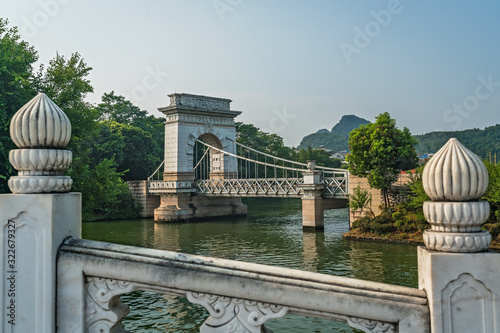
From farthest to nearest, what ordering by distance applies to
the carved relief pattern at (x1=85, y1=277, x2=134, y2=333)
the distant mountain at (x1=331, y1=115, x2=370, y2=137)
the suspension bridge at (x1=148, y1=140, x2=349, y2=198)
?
the distant mountain at (x1=331, y1=115, x2=370, y2=137) < the suspension bridge at (x1=148, y1=140, x2=349, y2=198) < the carved relief pattern at (x1=85, y1=277, x2=134, y2=333)

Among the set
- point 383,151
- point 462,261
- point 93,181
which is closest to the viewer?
point 462,261

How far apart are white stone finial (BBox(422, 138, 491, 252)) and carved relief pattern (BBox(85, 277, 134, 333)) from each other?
5.48ft

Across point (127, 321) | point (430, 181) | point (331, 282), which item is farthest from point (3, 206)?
point (127, 321)

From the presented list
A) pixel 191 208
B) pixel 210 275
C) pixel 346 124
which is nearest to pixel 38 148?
pixel 210 275

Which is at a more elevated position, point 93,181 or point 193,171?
point 193,171

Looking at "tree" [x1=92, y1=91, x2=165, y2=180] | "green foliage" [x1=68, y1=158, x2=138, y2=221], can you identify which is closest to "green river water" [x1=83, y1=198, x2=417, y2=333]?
"green foliage" [x1=68, y1=158, x2=138, y2=221]

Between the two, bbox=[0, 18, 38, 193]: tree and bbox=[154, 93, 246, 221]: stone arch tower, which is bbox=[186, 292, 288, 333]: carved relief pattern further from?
bbox=[154, 93, 246, 221]: stone arch tower

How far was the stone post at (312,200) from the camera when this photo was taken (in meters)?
18.2

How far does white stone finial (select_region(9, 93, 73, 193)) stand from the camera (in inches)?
101

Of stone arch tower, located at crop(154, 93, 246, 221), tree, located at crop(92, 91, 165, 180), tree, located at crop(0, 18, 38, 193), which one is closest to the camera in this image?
tree, located at crop(0, 18, 38, 193)

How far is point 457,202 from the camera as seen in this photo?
82.0 inches

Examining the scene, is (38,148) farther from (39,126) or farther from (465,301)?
(465,301)

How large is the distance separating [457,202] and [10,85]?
414 inches

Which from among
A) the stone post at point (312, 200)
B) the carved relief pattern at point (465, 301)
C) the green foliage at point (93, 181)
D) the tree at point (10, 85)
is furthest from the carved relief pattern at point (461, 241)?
the stone post at point (312, 200)
